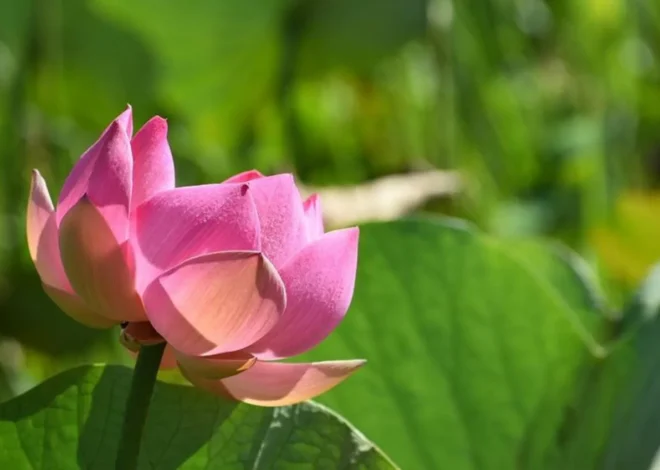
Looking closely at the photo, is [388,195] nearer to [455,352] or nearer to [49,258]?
[455,352]

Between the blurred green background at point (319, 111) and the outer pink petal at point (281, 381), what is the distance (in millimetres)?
283

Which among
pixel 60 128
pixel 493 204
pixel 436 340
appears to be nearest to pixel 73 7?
pixel 60 128

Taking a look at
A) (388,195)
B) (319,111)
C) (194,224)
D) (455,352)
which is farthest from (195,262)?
(319,111)

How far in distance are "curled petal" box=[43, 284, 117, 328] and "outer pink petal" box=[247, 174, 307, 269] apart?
0.12 feet

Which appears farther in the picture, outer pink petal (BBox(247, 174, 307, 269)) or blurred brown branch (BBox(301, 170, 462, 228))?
blurred brown branch (BBox(301, 170, 462, 228))

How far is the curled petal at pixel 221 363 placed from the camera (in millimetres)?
206

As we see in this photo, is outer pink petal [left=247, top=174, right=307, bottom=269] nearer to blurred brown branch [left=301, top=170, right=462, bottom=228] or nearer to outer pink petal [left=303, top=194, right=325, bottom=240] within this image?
outer pink petal [left=303, top=194, right=325, bottom=240]

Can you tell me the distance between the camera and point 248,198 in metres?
0.19

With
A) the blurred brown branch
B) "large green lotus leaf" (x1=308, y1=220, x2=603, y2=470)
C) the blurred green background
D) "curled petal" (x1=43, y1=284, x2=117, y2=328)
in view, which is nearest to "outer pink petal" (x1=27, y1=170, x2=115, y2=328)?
"curled petal" (x1=43, y1=284, x2=117, y2=328)

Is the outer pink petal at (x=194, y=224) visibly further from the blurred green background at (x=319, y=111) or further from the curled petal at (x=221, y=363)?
the blurred green background at (x=319, y=111)

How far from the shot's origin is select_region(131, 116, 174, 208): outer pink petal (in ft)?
0.68

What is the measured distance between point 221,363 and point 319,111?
0.92 metres

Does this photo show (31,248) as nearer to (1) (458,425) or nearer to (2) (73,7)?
(1) (458,425)

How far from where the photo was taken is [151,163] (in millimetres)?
212
